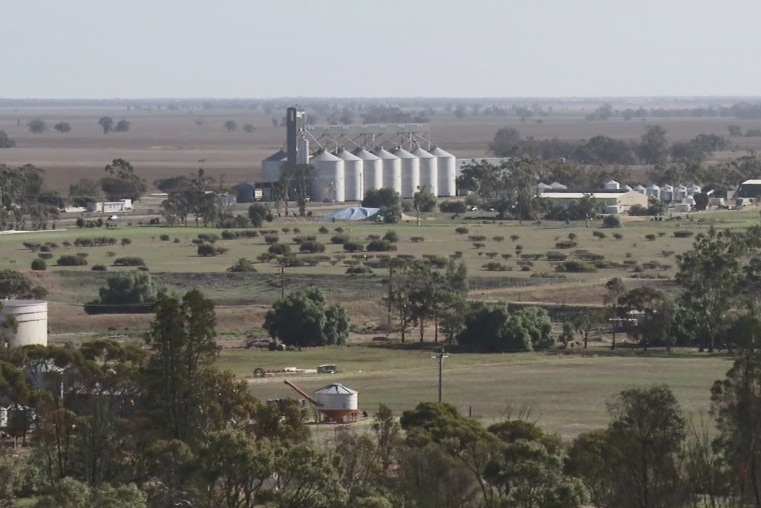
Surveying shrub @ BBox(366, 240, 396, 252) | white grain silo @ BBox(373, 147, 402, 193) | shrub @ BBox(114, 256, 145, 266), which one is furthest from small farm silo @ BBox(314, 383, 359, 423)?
white grain silo @ BBox(373, 147, 402, 193)

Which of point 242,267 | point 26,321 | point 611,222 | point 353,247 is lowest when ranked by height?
point 26,321

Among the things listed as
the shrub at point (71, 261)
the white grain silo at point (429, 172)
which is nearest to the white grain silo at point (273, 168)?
the white grain silo at point (429, 172)

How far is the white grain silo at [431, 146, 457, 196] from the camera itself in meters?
133

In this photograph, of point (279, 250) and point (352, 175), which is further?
point (352, 175)

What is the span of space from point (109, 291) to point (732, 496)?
135 feet

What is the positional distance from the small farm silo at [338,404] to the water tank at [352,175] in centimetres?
8173

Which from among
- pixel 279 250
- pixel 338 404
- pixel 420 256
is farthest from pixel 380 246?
pixel 338 404

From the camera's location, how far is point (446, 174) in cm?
13338

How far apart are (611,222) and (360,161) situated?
2469cm

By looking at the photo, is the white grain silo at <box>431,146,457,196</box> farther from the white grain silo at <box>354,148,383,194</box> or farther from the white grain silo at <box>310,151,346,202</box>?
the white grain silo at <box>310,151,346,202</box>

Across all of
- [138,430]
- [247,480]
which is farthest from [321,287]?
[247,480]

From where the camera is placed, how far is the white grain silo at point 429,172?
431 ft

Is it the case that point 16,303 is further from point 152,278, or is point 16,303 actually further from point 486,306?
point 152,278

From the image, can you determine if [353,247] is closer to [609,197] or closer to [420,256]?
[420,256]
